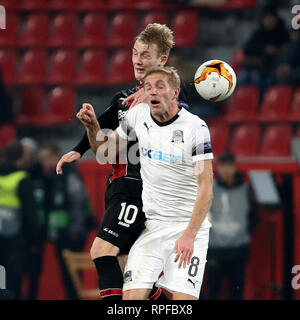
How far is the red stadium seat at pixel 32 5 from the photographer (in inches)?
483

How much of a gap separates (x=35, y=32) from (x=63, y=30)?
0.39 meters

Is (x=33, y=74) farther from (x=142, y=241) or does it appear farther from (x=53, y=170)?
(x=142, y=241)

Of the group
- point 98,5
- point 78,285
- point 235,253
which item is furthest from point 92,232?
point 98,5

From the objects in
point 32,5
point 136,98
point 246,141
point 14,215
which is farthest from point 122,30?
point 136,98

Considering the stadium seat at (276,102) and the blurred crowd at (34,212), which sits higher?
the stadium seat at (276,102)

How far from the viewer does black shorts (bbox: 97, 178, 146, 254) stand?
18.4ft

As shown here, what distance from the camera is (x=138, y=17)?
11953 millimetres

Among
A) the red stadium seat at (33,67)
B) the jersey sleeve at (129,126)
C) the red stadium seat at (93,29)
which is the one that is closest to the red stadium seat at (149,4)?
the red stadium seat at (93,29)

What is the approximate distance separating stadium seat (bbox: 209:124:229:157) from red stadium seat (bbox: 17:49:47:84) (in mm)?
2620

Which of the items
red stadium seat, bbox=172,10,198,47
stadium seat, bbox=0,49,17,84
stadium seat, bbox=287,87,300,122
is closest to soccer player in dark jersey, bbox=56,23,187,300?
stadium seat, bbox=287,87,300,122

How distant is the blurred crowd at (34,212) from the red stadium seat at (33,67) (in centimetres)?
249

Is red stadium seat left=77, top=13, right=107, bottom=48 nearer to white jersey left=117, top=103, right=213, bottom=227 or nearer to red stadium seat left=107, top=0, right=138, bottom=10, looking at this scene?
red stadium seat left=107, top=0, right=138, bottom=10

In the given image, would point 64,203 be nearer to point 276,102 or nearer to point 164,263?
point 276,102

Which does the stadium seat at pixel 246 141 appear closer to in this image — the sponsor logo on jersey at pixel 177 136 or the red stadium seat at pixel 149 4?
the red stadium seat at pixel 149 4
